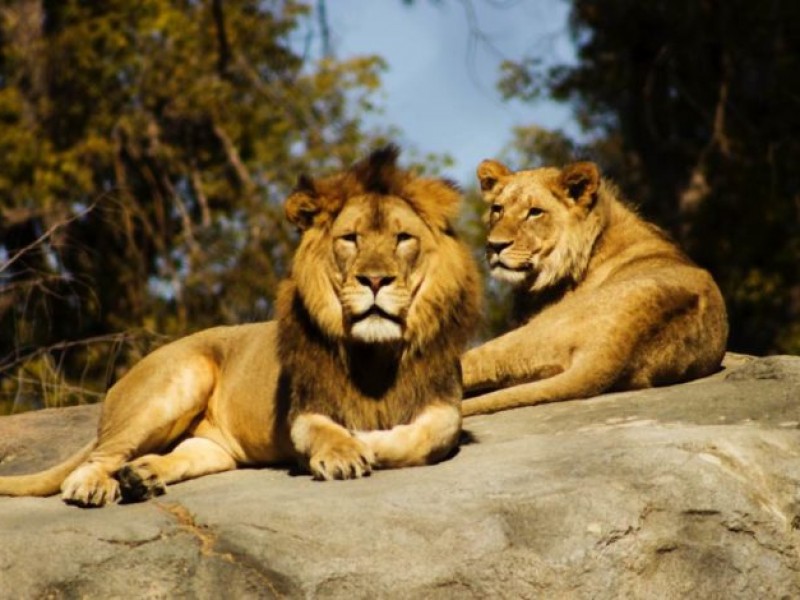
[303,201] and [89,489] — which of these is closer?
[89,489]

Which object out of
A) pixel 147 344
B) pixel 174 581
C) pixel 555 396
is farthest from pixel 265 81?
pixel 174 581

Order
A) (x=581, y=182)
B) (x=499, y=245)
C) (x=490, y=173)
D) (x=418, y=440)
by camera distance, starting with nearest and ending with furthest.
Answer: (x=418, y=440) → (x=499, y=245) → (x=581, y=182) → (x=490, y=173)

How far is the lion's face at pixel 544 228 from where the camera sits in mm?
8094

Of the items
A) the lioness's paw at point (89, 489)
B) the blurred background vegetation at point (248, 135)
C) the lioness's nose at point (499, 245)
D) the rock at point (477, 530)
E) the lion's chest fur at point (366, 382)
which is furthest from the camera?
the blurred background vegetation at point (248, 135)

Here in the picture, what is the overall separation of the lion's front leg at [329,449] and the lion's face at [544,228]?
8.33 feet

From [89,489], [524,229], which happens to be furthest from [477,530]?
[524,229]

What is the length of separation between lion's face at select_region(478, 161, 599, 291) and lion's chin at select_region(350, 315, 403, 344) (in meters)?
2.56

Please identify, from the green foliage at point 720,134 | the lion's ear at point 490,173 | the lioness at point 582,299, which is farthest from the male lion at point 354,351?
the green foliage at point 720,134

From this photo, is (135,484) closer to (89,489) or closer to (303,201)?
(89,489)

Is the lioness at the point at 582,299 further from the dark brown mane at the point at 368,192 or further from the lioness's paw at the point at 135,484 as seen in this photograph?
the lioness's paw at the point at 135,484

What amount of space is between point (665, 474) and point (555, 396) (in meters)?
1.81

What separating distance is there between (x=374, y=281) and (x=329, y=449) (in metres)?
0.57

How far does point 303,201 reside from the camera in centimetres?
581

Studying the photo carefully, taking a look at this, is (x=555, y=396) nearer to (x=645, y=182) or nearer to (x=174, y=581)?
(x=174, y=581)
